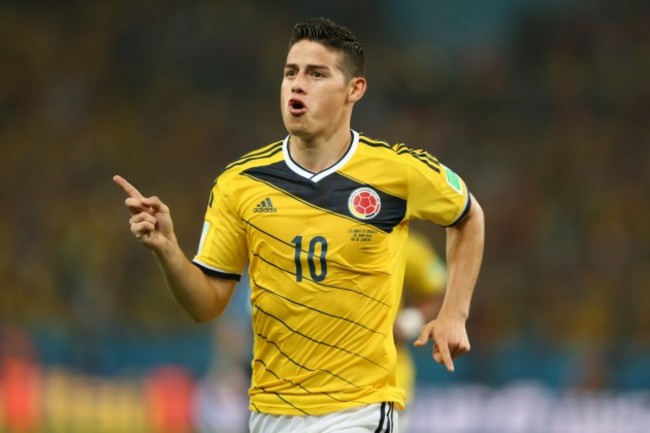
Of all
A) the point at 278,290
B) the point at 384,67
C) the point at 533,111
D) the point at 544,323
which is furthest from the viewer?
the point at 384,67

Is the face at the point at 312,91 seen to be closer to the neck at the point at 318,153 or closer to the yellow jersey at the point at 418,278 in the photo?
the neck at the point at 318,153

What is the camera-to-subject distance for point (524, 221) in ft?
48.6

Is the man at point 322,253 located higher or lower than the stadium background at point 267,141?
lower

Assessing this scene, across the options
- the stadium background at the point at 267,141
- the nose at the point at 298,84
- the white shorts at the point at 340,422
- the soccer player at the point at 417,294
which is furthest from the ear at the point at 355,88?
the stadium background at the point at 267,141

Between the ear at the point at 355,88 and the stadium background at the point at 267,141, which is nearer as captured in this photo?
the ear at the point at 355,88

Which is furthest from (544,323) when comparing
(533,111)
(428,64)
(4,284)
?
(4,284)

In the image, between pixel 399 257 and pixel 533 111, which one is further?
pixel 533 111

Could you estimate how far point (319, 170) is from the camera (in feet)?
16.9

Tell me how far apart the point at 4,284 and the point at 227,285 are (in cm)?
1107

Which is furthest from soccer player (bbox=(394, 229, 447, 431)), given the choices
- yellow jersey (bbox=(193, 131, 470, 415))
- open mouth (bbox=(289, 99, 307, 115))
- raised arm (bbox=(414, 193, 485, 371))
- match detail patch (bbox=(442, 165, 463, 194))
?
open mouth (bbox=(289, 99, 307, 115))

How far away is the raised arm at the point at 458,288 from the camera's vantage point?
16.3ft

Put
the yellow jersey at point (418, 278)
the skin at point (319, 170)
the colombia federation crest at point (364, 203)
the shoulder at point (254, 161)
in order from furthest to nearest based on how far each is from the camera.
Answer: the yellow jersey at point (418, 278)
the shoulder at point (254, 161)
the colombia federation crest at point (364, 203)
the skin at point (319, 170)

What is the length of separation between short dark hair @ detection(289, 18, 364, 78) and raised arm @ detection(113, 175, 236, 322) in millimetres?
923

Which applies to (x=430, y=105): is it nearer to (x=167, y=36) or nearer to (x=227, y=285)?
(x=167, y=36)
